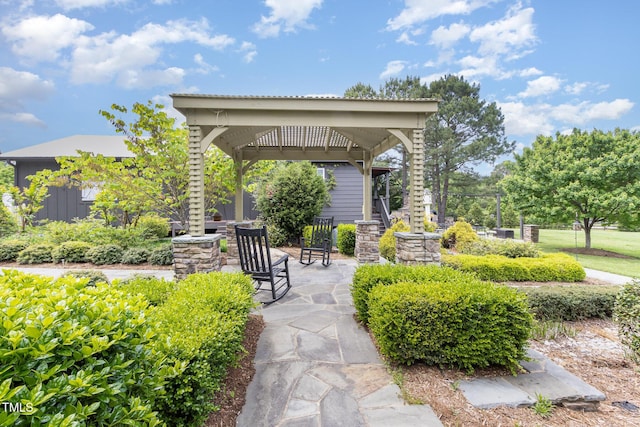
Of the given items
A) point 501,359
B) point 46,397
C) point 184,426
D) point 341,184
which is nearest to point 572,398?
point 501,359

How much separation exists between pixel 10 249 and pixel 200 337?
9.02m

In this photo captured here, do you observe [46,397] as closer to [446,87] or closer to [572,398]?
[572,398]

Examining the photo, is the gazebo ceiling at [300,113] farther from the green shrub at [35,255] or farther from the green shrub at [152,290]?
the green shrub at [35,255]

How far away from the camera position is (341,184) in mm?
12539

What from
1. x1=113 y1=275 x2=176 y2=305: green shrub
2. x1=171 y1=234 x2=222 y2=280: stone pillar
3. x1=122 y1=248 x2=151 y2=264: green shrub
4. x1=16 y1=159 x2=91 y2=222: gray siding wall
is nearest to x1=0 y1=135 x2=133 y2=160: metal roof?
x1=16 y1=159 x2=91 y2=222: gray siding wall

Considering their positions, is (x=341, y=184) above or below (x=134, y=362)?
above

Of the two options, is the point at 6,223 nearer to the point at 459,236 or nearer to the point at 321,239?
the point at 321,239

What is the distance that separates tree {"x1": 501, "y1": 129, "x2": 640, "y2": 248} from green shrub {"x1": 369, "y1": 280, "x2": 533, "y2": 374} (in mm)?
10120

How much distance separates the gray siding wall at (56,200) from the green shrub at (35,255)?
548 cm

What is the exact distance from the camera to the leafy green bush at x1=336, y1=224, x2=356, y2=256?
8.46 meters

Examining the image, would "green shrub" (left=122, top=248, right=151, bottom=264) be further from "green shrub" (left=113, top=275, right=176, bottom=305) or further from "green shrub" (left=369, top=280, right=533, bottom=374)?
"green shrub" (left=369, top=280, right=533, bottom=374)

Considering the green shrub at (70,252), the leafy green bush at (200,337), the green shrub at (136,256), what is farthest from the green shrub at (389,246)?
the green shrub at (70,252)

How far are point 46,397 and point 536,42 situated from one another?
15.0m

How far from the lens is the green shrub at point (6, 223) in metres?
9.40
